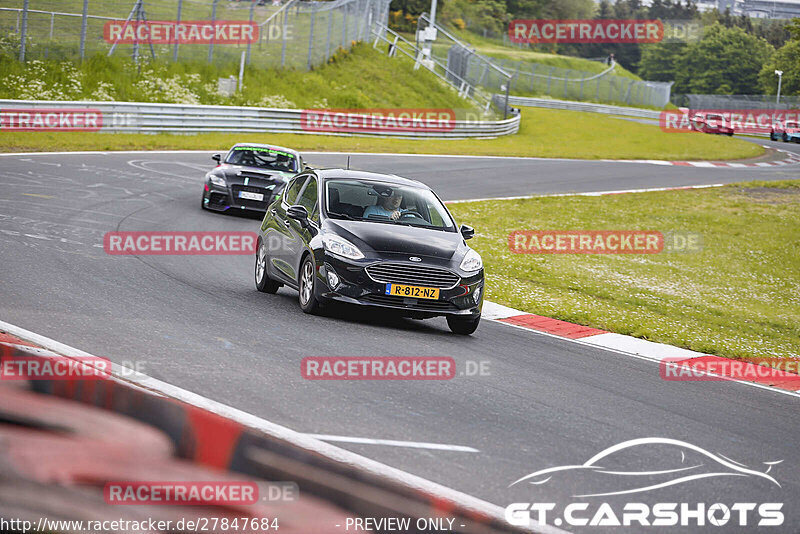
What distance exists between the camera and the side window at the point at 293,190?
12.3 meters

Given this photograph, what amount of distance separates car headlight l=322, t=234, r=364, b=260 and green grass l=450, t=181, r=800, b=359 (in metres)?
3.74

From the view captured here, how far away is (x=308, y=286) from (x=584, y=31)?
129003 millimetres

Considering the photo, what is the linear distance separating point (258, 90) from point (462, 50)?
1991 cm

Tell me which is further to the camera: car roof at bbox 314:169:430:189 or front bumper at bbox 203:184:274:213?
front bumper at bbox 203:184:274:213

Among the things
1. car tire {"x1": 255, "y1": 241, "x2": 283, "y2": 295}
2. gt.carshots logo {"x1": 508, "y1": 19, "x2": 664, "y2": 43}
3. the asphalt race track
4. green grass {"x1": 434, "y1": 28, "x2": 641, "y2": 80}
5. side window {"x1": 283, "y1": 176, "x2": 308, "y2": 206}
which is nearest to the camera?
the asphalt race track

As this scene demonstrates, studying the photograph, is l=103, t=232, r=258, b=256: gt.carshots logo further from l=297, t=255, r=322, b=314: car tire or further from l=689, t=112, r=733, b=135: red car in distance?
l=689, t=112, r=733, b=135: red car in distance

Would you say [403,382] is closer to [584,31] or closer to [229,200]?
[229,200]

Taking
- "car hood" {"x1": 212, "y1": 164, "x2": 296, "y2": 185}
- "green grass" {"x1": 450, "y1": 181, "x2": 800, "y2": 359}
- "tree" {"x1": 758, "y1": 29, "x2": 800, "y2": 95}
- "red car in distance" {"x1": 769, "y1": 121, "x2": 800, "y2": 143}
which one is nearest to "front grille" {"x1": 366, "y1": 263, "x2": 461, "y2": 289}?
"green grass" {"x1": 450, "y1": 181, "x2": 800, "y2": 359}

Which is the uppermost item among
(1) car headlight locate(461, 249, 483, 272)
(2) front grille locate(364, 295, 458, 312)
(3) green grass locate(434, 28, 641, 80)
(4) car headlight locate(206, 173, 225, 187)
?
(3) green grass locate(434, 28, 641, 80)

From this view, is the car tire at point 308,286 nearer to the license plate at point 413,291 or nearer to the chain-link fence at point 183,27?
the license plate at point 413,291

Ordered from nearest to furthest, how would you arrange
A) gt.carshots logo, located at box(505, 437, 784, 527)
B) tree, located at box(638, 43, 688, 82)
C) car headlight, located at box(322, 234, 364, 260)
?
gt.carshots logo, located at box(505, 437, 784, 527), car headlight, located at box(322, 234, 364, 260), tree, located at box(638, 43, 688, 82)

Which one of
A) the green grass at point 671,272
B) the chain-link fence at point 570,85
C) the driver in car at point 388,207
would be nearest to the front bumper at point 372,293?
the driver in car at point 388,207

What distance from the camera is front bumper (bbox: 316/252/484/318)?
10102 mm

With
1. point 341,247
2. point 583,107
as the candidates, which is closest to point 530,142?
point 583,107
